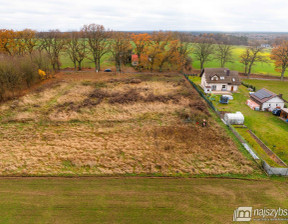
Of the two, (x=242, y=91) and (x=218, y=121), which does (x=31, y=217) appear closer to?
(x=218, y=121)

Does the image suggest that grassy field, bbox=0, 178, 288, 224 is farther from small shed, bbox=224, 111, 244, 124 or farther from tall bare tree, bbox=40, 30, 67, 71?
tall bare tree, bbox=40, 30, 67, 71

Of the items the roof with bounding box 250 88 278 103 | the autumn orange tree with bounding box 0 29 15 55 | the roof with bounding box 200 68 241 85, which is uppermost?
the autumn orange tree with bounding box 0 29 15 55

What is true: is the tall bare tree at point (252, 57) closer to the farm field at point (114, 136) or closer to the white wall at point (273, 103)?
the white wall at point (273, 103)

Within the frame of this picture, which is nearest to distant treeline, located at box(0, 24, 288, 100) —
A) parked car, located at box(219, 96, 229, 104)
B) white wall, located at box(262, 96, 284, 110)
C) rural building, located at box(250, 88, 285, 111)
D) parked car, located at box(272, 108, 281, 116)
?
rural building, located at box(250, 88, 285, 111)

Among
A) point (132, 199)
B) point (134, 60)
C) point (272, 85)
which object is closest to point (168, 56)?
point (134, 60)

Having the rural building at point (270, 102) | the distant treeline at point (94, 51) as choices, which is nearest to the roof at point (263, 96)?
the rural building at point (270, 102)

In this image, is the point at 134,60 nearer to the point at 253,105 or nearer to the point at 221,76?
the point at 221,76
